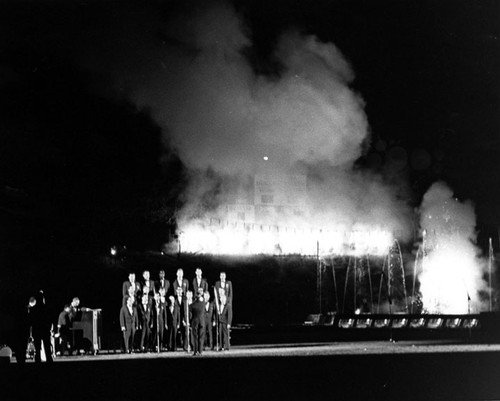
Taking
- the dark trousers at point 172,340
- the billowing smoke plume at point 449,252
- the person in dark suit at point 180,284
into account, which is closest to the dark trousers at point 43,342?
the person in dark suit at point 180,284

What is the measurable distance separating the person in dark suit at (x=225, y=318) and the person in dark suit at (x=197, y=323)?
160 centimetres

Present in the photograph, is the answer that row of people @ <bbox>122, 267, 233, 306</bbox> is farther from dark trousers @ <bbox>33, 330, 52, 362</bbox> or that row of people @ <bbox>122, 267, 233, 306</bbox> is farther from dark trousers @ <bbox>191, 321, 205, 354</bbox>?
dark trousers @ <bbox>33, 330, 52, 362</bbox>

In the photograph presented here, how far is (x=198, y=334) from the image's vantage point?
23.8m

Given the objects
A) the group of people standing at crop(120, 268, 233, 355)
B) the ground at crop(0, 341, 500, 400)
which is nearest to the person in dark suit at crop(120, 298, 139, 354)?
the group of people standing at crop(120, 268, 233, 355)

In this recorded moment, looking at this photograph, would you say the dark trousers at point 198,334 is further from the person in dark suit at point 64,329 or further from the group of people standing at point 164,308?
the person in dark suit at point 64,329

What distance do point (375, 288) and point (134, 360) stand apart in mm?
42087

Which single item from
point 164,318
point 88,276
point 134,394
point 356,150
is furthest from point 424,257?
point 134,394

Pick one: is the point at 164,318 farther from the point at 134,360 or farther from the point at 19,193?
the point at 19,193

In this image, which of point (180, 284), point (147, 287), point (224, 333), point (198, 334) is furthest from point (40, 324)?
point (224, 333)

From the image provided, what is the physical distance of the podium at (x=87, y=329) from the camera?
81.8ft

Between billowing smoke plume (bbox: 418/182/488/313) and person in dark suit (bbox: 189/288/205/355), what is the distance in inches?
1366

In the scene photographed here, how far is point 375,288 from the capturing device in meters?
61.3

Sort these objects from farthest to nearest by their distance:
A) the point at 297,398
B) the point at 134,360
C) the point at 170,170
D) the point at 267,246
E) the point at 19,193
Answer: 1. the point at 267,246
2. the point at 170,170
3. the point at 19,193
4. the point at 134,360
5. the point at 297,398

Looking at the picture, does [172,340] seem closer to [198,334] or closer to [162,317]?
[162,317]
